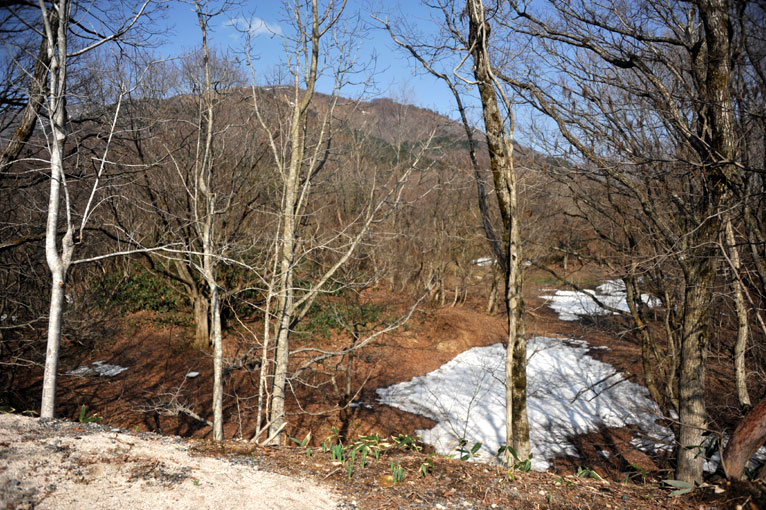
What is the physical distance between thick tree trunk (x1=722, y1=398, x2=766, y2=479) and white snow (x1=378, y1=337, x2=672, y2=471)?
394cm

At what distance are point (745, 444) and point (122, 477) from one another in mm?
4478

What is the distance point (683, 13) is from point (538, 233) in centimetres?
667

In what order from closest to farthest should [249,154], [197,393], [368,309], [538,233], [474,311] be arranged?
[197,393]
[249,154]
[538,233]
[368,309]
[474,311]

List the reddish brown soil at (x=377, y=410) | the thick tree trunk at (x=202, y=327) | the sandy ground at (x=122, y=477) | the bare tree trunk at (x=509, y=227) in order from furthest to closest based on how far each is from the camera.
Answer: the thick tree trunk at (x=202, y=327), the bare tree trunk at (x=509, y=227), the reddish brown soil at (x=377, y=410), the sandy ground at (x=122, y=477)

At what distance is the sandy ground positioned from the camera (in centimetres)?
264

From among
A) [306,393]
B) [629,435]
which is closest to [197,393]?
[306,393]

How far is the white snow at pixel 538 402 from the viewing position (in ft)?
29.2

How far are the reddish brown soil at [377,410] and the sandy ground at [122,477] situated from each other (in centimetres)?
33

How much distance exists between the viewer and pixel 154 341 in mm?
12766

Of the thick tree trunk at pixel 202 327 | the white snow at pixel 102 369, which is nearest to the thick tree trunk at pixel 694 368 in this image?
the thick tree trunk at pixel 202 327

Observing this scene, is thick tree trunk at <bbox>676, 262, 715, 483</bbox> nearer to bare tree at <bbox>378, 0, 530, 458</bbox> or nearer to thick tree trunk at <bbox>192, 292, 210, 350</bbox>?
bare tree at <bbox>378, 0, 530, 458</bbox>

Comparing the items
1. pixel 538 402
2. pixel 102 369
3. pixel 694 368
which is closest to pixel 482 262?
pixel 538 402

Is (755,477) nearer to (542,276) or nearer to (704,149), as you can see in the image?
(704,149)

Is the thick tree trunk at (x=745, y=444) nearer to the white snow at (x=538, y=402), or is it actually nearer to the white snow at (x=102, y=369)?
the white snow at (x=538, y=402)
